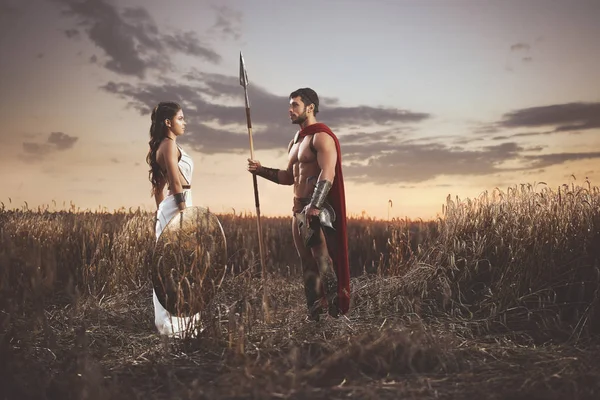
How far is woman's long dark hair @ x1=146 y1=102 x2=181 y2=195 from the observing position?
19.2ft

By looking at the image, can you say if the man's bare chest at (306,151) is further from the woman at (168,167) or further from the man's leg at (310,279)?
the woman at (168,167)

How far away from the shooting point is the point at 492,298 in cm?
658

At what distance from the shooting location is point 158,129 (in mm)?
5871

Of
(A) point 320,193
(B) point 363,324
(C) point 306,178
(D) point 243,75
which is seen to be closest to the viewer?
(A) point 320,193

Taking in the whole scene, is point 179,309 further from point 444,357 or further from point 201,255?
point 444,357

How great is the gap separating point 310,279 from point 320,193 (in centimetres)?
84

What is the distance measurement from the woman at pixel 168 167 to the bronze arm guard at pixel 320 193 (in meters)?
1.19

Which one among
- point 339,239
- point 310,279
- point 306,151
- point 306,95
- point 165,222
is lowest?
point 310,279

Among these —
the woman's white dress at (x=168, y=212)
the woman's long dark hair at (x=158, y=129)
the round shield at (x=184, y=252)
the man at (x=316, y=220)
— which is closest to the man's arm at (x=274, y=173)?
the man at (x=316, y=220)

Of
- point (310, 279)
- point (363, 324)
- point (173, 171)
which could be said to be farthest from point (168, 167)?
point (363, 324)

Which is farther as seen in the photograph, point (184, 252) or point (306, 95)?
point (306, 95)

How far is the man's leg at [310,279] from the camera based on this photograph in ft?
18.9

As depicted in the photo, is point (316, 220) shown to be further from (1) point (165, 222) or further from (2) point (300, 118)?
(1) point (165, 222)

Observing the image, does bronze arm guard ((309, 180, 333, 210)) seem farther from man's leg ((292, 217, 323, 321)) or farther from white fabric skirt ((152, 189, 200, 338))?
white fabric skirt ((152, 189, 200, 338))
